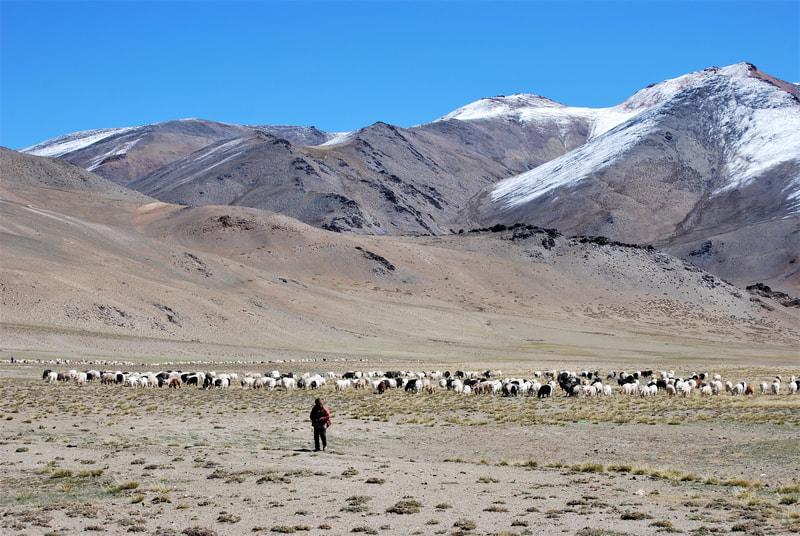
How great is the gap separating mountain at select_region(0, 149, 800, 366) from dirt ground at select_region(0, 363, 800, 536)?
115 feet

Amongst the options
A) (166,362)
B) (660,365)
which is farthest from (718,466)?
(660,365)

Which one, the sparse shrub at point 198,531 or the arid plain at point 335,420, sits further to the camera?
the arid plain at point 335,420

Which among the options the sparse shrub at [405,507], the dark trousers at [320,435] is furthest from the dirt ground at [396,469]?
the dark trousers at [320,435]

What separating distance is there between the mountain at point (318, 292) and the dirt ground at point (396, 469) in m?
35.2

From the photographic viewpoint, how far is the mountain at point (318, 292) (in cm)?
6944

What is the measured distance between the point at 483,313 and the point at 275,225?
4457cm

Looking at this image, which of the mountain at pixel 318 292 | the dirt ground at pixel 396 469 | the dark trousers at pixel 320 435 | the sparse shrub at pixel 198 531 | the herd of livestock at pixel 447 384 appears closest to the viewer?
the sparse shrub at pixel 198 531

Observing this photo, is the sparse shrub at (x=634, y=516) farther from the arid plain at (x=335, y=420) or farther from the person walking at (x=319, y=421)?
the person walking at (x=319, y=421)

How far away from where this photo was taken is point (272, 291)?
314 ft

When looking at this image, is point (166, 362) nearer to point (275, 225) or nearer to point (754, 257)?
point (275, 225)

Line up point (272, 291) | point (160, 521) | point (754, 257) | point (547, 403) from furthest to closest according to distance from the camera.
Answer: point (754, 257) → point (272, 291) → point (547, 403) → point (160, 521)

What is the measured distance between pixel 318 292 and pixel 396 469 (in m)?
84.6

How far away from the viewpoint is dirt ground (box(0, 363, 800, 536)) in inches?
505

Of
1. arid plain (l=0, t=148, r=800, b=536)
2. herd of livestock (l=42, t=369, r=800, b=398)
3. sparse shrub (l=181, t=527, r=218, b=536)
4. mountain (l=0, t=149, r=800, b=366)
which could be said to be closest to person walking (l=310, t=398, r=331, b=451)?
arid plain (l=0, t=148, r=800, b=536)
